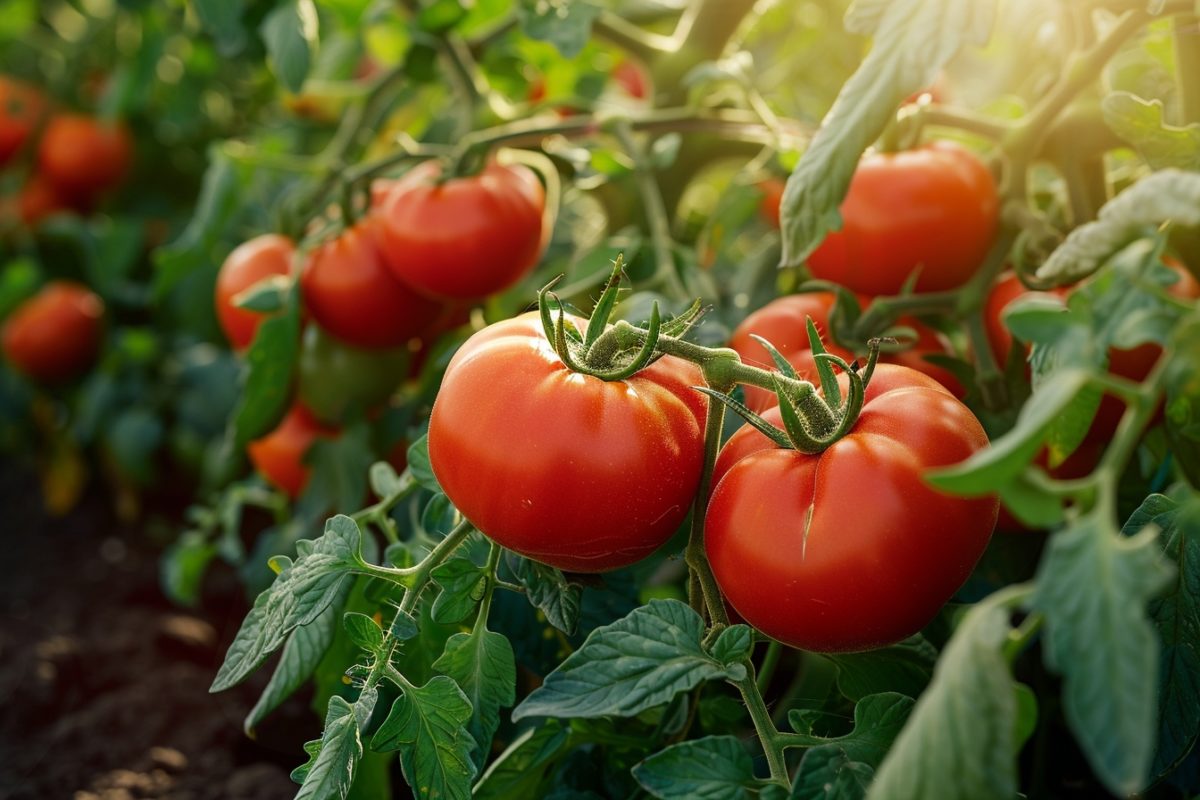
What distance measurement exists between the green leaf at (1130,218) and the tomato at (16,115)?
198 cm

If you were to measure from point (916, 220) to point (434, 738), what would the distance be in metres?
0.49

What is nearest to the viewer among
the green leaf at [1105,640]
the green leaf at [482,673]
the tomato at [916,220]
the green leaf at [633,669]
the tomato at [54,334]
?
the green leaf at [1105,640]

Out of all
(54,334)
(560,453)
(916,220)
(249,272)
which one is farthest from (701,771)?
(54,334)

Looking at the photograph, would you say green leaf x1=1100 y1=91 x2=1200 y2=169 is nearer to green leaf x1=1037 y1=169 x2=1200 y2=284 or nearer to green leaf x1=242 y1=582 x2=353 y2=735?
green leaf x1=1037 y1=169 x2=1200 y2=284

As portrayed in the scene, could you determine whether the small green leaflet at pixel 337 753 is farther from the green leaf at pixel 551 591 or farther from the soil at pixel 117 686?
the soil at pixel 117 686

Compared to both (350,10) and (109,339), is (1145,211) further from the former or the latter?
(109,339)

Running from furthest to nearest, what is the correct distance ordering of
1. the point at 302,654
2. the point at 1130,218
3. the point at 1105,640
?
the point at 302,654 → the point at 1130,218 → the point at 1105,640

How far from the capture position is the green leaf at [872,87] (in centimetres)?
62

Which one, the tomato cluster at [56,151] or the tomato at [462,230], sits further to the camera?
the tomato cluster at [56,151]

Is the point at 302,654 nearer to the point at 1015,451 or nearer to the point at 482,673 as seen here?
the point at 482,673

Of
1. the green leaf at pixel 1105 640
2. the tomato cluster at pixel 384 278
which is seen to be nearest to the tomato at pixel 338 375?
the tomato cluster at pixel 384 278

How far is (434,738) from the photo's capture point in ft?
2.02

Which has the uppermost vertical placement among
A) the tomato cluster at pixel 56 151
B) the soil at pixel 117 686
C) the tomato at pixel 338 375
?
the tomato at pixel 338 375

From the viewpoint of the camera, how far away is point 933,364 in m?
0.80
